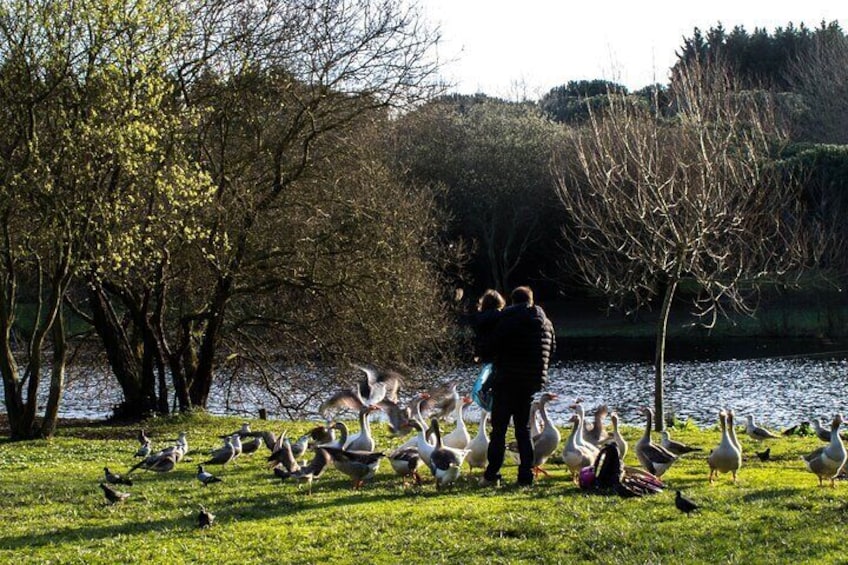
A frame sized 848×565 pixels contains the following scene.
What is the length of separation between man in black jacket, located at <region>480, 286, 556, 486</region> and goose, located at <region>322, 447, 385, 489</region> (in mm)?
1539

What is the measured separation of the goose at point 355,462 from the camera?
13.7 meters

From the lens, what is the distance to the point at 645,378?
143 ft

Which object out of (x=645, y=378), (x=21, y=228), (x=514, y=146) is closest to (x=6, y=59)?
(x=21, y=228)

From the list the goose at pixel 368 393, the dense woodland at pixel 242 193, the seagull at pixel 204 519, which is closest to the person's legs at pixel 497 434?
the seagull at pixel 204 519

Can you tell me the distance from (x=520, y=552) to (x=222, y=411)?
24.4 m

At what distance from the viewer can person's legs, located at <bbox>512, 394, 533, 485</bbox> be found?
13633 mm

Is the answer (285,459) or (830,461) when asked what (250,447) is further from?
(830,461)

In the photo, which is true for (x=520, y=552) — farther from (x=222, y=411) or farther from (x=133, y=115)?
(x=222, y=411)

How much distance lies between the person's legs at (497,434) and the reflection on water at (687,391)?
1441 cm

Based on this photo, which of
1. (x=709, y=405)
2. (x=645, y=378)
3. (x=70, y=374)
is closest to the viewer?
(x=70, y=374)

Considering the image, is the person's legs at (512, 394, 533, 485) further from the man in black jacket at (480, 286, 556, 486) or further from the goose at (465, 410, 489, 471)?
the goose at (465, 410, 489, 471)

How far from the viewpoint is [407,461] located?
1405 cm

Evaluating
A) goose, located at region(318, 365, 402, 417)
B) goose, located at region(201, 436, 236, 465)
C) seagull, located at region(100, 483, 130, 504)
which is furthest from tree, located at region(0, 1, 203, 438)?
seagull, located at region(100, 483, 130, 504)

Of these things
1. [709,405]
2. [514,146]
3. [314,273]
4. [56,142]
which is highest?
[514,146]
